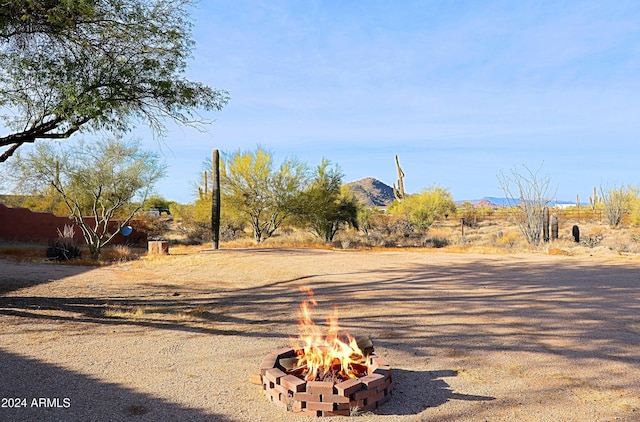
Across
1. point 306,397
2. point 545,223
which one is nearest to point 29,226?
point 306,397

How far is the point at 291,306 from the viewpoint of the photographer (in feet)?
28.2

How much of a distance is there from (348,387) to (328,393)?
18 centimetres

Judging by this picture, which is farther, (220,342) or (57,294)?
(57,294)

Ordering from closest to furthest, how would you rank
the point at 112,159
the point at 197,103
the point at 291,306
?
the point at 291,306 < the point at 197,103 < the point at 112,159

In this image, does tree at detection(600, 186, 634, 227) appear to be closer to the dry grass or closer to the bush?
the dry grass

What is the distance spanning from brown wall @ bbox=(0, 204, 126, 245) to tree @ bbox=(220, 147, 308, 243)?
6991 millimetres

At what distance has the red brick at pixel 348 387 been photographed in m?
4.02

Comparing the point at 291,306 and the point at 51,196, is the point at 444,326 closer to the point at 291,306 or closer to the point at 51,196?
the point at 291,306

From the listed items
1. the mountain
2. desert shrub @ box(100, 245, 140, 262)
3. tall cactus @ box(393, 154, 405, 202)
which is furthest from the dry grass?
the mountain

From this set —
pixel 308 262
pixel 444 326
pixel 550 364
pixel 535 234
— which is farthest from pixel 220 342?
pixel 535 234

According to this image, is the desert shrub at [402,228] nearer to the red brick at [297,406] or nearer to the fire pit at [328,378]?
the fire pit at [328,378]

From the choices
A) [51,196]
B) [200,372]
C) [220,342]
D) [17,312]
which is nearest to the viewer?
[200,372]

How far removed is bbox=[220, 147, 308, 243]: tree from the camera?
2430cm

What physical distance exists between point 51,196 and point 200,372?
30.8 meters
